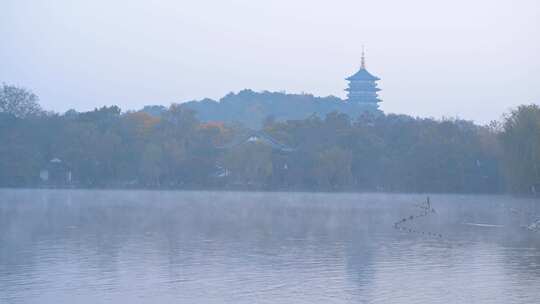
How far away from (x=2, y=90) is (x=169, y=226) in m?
45.9

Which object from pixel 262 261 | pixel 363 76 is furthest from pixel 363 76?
pixel 262 261

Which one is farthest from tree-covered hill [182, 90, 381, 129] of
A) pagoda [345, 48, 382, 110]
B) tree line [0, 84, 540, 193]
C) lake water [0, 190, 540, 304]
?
lake water [0, 190, 540, 304]

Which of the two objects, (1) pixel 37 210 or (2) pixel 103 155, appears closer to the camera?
(1) pixel 37 210

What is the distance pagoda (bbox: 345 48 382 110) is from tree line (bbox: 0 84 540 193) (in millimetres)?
39029

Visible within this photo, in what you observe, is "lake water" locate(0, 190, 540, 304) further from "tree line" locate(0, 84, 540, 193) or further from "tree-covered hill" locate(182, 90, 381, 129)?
"tree-covered hill" locate(182, 90, 381, 129)

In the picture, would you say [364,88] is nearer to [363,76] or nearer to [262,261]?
[363,76]

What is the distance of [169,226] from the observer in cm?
2038

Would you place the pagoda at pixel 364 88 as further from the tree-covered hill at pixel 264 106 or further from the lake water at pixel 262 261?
the lake water at pixel 262 261

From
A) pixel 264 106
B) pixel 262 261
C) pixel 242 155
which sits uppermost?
pixel 264 106

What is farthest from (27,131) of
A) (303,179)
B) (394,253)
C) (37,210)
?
(394,253)

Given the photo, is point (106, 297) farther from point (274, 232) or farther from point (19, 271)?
point (274, 232)

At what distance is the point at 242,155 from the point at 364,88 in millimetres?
45839

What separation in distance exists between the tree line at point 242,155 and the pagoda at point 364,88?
128 ft

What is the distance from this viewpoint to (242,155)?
183ft
